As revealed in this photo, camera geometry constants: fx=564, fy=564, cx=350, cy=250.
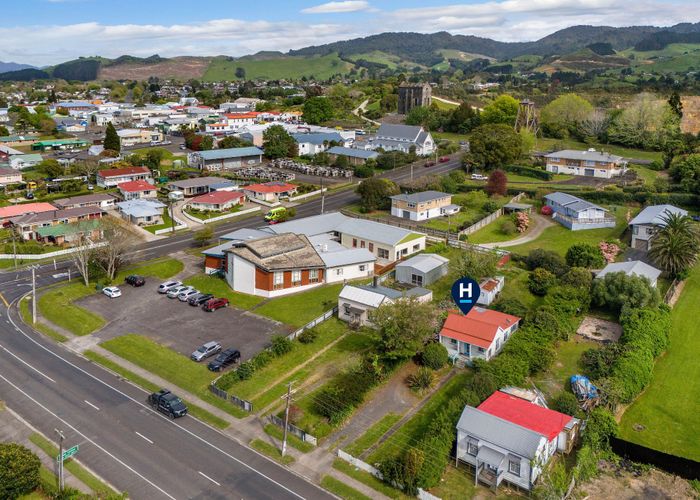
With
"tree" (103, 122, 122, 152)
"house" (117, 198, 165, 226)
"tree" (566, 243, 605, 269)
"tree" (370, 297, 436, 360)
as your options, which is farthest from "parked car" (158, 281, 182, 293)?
"tree" (103, 122, 122, 152)

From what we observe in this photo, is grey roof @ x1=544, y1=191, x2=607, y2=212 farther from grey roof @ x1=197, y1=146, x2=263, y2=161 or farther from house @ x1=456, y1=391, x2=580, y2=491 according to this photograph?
grey roof @ x1=197, y1=146, x2=263, y2=161

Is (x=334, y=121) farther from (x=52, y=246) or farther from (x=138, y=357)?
(x=138, y=357)

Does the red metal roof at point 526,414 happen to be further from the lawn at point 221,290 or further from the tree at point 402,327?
the lawn at point 221,290

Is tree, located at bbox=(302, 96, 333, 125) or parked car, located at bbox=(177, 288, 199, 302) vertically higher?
tree, located at bbox=(302, 96, 333, 125)

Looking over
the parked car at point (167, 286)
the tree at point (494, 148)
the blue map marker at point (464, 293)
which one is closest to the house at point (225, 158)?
the tree at point (494, 148)

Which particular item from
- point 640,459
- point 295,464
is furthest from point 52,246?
point 640,459

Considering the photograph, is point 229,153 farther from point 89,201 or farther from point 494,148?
point 494,148
